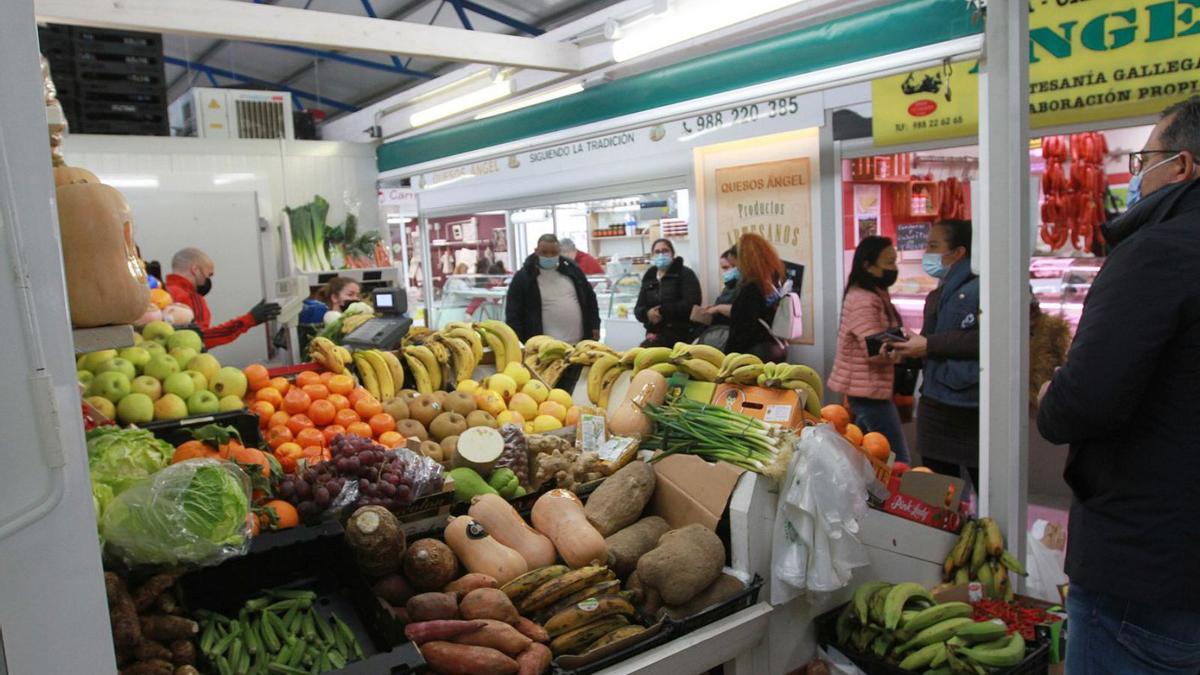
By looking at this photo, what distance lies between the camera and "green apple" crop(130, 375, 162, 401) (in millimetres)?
2998

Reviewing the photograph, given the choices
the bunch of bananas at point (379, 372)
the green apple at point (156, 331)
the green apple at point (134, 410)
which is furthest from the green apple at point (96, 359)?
the bunch of bananas at point (379, 372)

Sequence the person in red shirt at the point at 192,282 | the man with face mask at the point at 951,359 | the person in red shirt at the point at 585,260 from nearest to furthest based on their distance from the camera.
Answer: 1. the man with face mask at the point at 951,359
2. the person in red shirt at the point at 192,282
3. the person in red shirt at the point at 585,260

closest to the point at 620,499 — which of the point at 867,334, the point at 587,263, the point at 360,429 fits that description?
the point at 360,429

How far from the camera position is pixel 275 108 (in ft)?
28.3

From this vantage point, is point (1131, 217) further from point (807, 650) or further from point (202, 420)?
point (202, 420)

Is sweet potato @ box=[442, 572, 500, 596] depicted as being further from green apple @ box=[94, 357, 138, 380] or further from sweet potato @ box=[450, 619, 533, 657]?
green apple @ box=[94, 357, 138, 380]

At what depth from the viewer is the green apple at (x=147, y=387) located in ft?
9.84

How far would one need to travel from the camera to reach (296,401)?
11.0 feet

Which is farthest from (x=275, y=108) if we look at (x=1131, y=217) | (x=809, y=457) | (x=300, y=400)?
(x=1131, y=217)

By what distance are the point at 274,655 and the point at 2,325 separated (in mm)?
1295

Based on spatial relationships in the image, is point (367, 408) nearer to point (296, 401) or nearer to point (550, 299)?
point (296, 401)

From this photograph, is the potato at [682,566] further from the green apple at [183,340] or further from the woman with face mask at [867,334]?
the woman with face mask at [867,334]

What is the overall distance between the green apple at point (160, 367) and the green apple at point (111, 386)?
0.15 meters

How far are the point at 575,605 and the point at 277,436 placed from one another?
1523 mm
